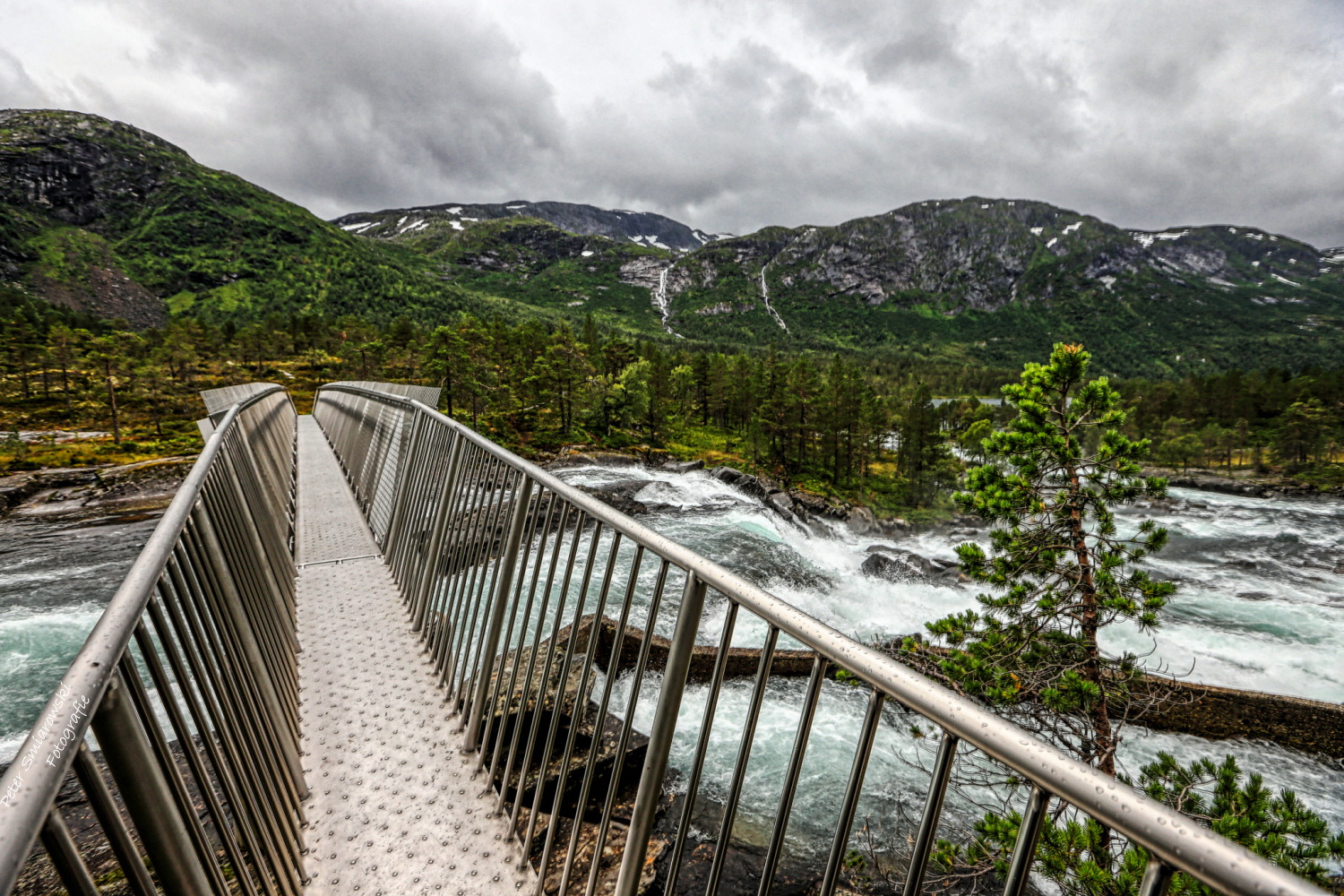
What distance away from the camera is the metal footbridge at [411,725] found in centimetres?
89

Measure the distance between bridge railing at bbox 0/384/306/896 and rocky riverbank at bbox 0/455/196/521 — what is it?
24931mm

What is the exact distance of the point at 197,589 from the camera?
79.7 inches

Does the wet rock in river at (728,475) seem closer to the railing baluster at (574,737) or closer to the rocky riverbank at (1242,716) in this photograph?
the rocky riverbank at (1242,716)

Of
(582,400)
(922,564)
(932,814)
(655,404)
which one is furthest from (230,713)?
(655,404)

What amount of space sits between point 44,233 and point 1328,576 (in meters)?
242

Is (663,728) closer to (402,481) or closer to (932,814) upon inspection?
(932,814)

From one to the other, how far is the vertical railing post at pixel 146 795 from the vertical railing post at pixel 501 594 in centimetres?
162

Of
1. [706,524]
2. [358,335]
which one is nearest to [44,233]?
Result: [358,335]

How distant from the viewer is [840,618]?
2041 cm

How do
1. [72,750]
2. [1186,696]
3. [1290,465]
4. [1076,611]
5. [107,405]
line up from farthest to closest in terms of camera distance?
[1290,465] → [107,405] → [1186,696] → [1076,611] → [72,750]

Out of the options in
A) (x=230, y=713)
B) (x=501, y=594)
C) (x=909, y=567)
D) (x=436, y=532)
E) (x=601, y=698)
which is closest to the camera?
(x=230, y=713)

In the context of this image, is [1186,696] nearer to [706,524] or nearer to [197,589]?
[706,524]

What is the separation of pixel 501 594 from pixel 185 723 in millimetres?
1436

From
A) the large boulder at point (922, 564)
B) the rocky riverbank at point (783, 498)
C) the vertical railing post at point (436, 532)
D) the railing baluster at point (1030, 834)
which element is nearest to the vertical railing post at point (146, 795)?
the railing baluster at point (1030, 834)
